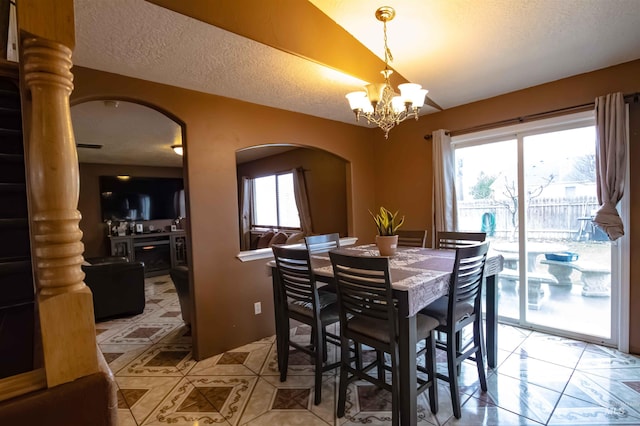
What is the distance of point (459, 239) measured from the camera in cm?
294

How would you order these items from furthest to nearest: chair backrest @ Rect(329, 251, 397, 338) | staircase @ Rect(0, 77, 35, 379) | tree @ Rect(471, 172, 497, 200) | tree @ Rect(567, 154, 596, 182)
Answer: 1. tree @ Rect(471, 172, 497, 200)
2. tree @ Rect(567, 154, 596, 182)
3. chair backrest @ Rect(329, 251, 397, 338)
4. staircase @ Rect(0, 77, 35, 379)

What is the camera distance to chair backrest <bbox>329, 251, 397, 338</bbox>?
66.1 inches

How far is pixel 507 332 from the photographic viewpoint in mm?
3182

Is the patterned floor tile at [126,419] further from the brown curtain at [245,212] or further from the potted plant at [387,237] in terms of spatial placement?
the brown curtain at [245,212]

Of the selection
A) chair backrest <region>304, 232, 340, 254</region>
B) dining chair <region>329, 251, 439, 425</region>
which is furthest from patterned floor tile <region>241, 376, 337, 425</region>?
chair backrest <region>304, 232, 340, 254</region>

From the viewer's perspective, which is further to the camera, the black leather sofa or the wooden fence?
the black leather sofa

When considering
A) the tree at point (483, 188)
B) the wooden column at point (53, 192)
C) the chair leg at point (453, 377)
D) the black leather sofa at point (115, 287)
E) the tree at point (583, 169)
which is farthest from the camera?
the black leather sofa at point (115, 287)

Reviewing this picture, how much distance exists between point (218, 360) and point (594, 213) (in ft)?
11.5

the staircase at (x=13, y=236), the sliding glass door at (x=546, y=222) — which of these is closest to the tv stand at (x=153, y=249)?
the staircase at (x=13, y=236)

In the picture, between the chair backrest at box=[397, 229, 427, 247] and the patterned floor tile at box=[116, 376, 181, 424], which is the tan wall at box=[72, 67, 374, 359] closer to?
the patterned floor tile at box=[116, 376, 181, 424]

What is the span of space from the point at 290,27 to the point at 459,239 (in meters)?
2.24

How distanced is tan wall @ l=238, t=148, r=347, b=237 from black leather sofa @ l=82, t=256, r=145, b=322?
2561 mm

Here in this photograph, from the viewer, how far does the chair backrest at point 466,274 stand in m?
1.87

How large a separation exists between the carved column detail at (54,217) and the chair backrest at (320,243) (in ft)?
7.31
